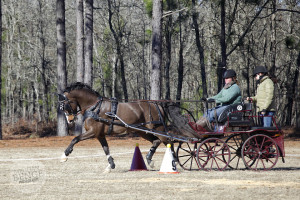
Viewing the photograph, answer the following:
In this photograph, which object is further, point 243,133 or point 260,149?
point 243,133

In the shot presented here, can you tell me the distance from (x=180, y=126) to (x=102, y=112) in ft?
6.75

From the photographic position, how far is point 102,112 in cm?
1367

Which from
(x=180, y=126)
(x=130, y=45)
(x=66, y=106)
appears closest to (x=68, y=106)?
(x=66, y=106)

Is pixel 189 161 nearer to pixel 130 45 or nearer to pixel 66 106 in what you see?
pixel 66 106

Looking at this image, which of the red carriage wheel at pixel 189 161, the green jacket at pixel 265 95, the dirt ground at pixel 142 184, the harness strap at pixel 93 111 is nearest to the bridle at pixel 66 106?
the harness strap at pixel 93 111

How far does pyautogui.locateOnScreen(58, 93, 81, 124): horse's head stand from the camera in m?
13.7

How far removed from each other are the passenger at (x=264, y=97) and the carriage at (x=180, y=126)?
0.19 metres

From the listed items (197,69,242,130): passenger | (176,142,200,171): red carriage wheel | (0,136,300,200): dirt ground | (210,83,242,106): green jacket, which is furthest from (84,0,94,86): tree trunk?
(210,83,242,106): green jacket

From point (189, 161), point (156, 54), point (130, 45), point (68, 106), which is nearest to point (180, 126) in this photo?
point (68, 106)

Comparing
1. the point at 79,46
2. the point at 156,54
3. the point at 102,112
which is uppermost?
the point at 79,46

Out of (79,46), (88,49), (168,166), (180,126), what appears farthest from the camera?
(88,49)

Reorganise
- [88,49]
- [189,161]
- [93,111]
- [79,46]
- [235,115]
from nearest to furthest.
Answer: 1. [235,115]
2. [93,111]
3. [189,161]
4. [79,46]
5. [88,49]

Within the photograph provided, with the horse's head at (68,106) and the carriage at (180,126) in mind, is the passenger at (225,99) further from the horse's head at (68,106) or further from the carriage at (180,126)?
the horse's head at (68,106)

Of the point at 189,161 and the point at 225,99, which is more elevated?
the point at 225,99
